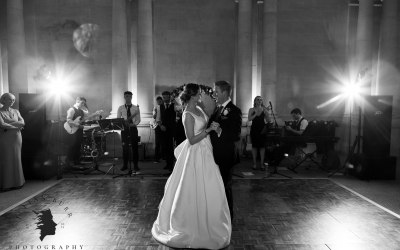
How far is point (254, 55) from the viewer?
15.0 metres

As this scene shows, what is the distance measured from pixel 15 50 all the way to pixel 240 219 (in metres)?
11.7

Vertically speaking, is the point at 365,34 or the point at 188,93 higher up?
the point at 365,34

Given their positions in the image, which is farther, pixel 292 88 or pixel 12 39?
pixel 292 88

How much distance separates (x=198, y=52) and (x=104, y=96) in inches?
183

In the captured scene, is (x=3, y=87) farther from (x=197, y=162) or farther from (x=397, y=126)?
(x=397, y=126)

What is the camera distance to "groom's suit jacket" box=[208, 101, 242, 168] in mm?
4863

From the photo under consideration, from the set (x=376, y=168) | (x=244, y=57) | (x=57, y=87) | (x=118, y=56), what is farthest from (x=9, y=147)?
(x=376, y=168)

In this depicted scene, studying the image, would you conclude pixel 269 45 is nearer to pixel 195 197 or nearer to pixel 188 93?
pixel 188 93

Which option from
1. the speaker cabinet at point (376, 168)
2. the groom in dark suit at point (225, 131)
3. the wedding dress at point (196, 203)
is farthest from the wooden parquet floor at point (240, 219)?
the speaker cabinet at point (376, 168)

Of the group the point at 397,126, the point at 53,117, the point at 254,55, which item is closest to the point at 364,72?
the point at 397,126

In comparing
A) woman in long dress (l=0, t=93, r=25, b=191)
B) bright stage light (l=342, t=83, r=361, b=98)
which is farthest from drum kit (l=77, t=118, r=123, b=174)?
bright stage light (l=342, t=83, r=361, b=98)

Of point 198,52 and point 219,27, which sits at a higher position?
point 219,27

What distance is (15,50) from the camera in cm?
1316

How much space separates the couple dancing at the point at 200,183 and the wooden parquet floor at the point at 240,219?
350mm
